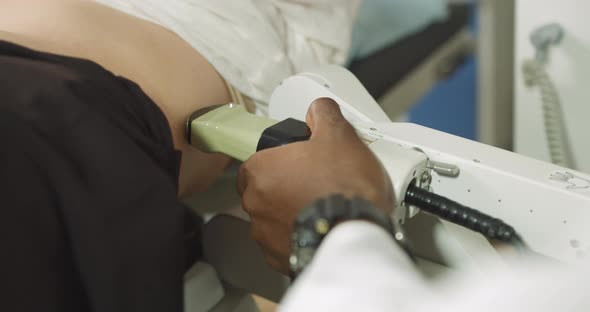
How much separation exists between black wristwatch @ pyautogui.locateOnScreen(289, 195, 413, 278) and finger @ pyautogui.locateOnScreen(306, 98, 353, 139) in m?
0.13

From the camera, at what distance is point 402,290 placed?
31 centimetres

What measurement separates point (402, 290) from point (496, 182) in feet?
0.76

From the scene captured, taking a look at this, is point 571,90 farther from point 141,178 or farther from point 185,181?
point 141,178

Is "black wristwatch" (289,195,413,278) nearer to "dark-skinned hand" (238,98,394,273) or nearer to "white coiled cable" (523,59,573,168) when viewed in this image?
"dark-skinned hand" (238,98,394,273)

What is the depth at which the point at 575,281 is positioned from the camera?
319 mm

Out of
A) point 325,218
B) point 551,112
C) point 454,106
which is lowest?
point 454,106

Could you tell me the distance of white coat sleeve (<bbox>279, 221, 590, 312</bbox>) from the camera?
30 centimetres

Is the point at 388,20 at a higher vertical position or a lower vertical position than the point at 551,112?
higher

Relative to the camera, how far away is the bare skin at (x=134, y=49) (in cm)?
57

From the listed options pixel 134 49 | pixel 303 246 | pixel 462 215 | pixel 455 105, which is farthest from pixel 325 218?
pixel 455 105

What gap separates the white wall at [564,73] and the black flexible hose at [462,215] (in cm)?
70

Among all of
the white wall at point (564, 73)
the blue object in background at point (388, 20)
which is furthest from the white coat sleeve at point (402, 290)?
the white wall at point (564, 73)

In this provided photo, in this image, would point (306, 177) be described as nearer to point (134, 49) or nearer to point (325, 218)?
point (325, 218)

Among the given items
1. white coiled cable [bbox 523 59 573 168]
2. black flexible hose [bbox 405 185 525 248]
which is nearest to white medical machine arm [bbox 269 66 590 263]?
black flexible hose [bbox 405 185 525 248]
